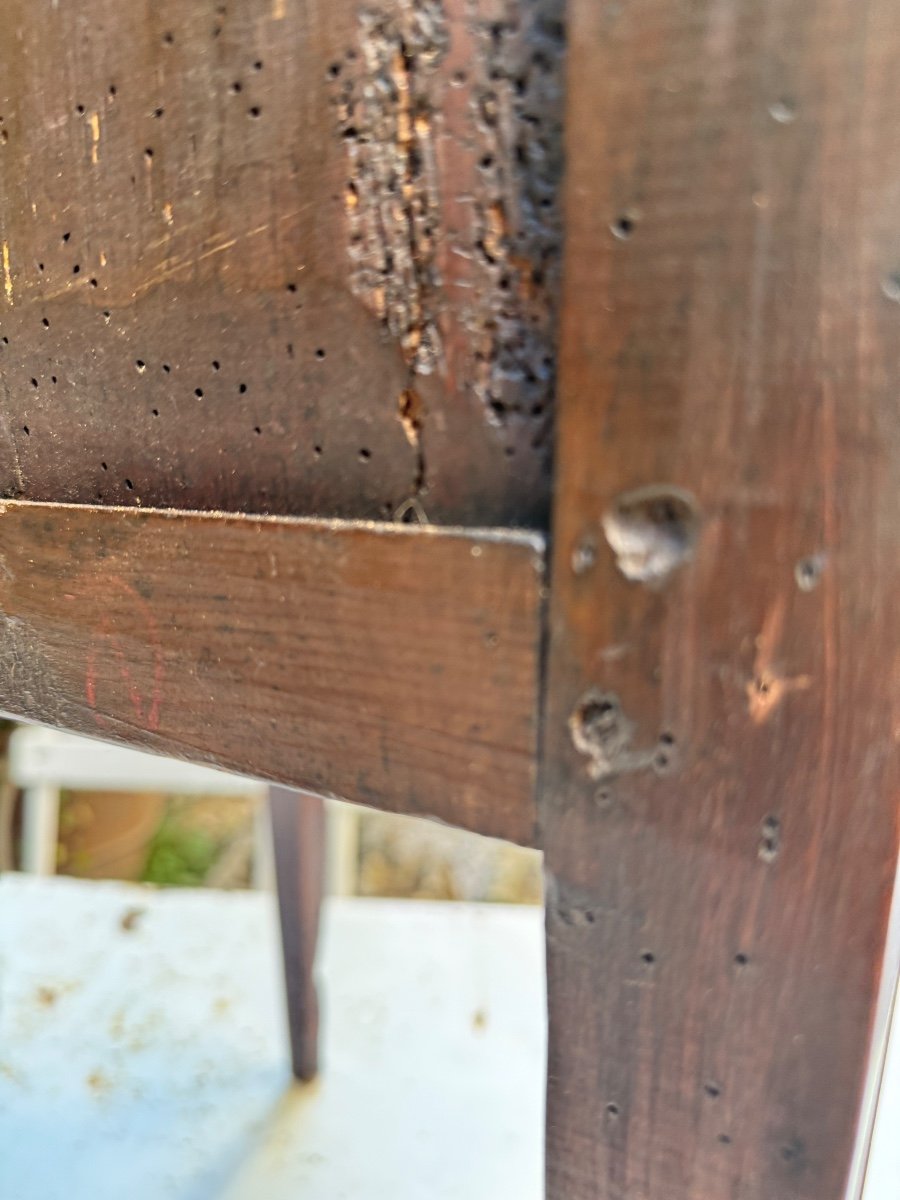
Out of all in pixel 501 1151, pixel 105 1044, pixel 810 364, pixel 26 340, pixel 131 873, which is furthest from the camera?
pixel 131 873

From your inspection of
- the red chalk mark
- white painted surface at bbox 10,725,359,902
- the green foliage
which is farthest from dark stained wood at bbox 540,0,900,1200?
the green foliage

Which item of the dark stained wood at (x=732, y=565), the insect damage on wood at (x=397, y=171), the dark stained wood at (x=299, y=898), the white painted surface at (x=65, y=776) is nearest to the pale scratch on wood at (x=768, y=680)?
the dark stained wood at (x=732, y=565)

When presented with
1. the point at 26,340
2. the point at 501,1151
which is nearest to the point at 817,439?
the point at 26,340

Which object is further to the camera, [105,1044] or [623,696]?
[105,1044]

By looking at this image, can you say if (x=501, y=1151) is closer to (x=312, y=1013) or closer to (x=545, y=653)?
(x=312, y=1013)

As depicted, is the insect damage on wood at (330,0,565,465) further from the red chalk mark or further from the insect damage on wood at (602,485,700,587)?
the red chalk mark

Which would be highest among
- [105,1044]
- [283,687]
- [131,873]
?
[283,687]

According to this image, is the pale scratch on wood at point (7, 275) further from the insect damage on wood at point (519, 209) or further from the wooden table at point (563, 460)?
the insect damage on wood at point (519, 209)

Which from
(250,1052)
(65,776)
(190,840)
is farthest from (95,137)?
(190,840)
